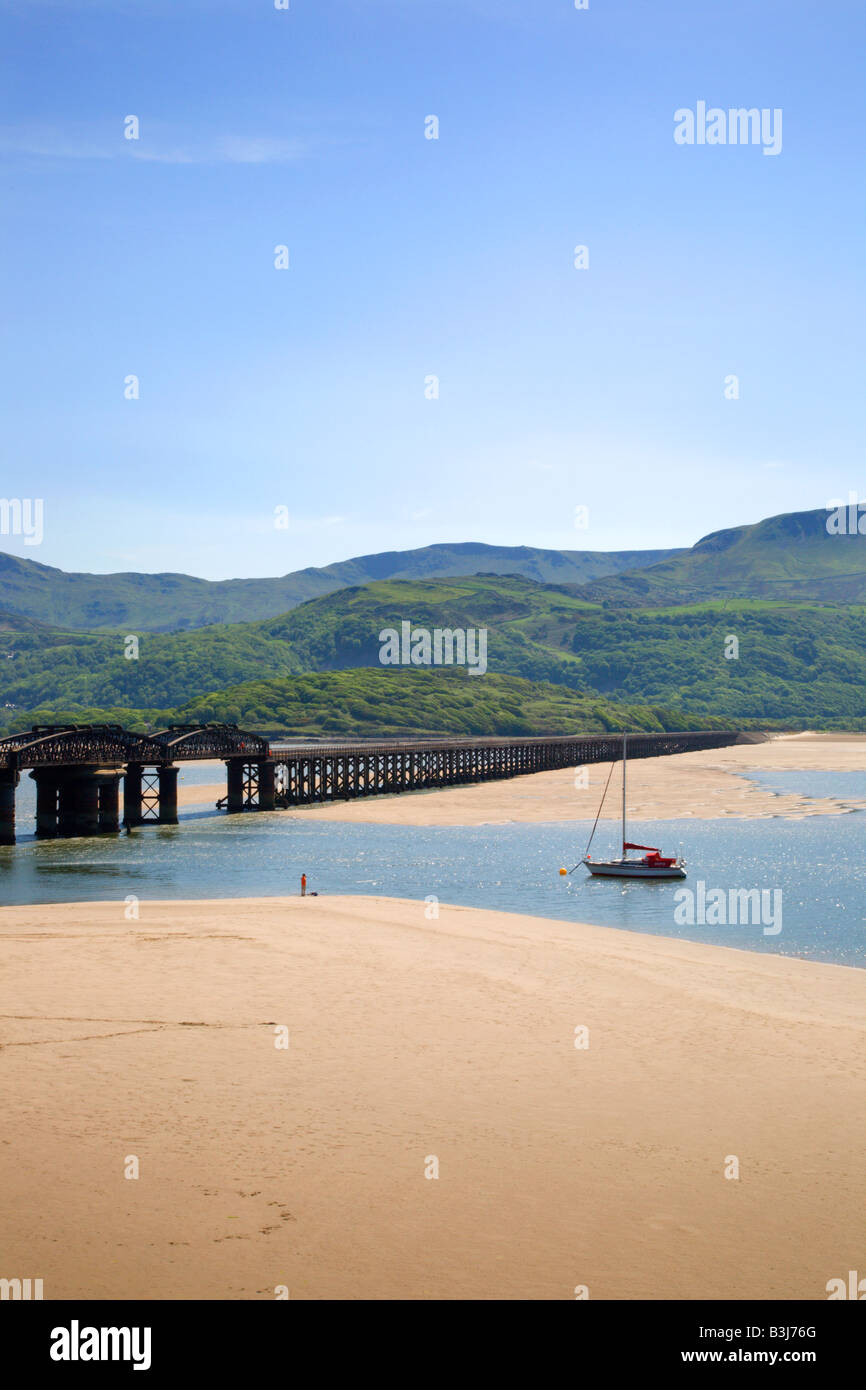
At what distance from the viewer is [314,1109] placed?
62.0 feet

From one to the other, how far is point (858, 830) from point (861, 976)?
147ft

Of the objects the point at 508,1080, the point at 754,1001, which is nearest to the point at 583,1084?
the point at 508,1080

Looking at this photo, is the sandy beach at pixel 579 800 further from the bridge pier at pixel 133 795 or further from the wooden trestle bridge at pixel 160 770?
the bridge pier at pixel 133 795

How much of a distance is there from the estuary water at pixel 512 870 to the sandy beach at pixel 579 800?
528 cm

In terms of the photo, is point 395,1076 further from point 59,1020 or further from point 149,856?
point 149,856

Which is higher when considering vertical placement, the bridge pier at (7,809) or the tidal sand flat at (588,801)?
the bridge pier at (7,809)

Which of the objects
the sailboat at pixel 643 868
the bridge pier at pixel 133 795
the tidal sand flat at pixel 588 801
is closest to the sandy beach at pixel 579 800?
the tidal sand flat at pixel 588 801

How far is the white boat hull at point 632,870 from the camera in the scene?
5325 cm

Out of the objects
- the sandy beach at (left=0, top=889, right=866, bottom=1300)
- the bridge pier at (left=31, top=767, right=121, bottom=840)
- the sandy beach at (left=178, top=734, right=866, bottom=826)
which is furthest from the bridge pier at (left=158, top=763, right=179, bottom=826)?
the sandy beach at (left=0, top=889, right=866, bottom=1300)

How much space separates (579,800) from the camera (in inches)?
3989

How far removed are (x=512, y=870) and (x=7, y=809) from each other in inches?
1319

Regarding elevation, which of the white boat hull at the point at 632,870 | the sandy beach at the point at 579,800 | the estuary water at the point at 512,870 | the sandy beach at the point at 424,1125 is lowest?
the sandy beach at the point at 579,800

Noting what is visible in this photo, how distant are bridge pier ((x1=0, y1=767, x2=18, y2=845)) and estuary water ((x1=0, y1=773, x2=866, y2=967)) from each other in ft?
4.44

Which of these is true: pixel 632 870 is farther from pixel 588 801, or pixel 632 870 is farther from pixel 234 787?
pixel 234 787
